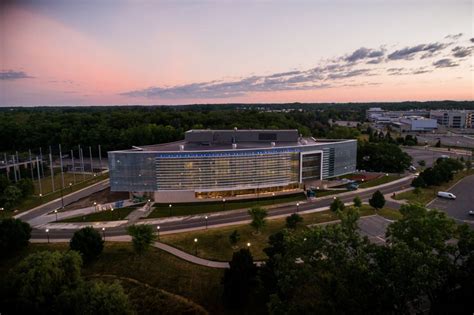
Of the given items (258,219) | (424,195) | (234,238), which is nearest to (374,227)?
(258,219)

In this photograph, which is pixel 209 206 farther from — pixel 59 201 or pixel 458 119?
pixel 458 119

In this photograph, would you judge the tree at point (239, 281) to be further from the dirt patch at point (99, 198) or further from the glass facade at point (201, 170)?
the dirt patch at point (99, 198)

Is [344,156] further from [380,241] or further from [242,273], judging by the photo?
[242,273]

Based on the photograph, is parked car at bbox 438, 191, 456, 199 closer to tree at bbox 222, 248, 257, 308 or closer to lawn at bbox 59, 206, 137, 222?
tree at bbox 222, 248, 257, 308

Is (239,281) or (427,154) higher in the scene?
(427,154)

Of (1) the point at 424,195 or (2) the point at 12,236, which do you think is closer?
(2) the point at 12,236

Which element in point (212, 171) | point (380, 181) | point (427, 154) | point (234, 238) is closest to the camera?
point (234, 238)

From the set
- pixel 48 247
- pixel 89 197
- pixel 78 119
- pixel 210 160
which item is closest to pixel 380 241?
pixel 210 160

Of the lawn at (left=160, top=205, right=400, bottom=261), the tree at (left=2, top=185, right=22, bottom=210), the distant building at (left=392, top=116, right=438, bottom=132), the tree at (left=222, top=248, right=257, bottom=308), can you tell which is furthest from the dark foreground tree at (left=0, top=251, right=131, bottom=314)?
the distant building at (left=392, top=116, right=438, bottom=132)
